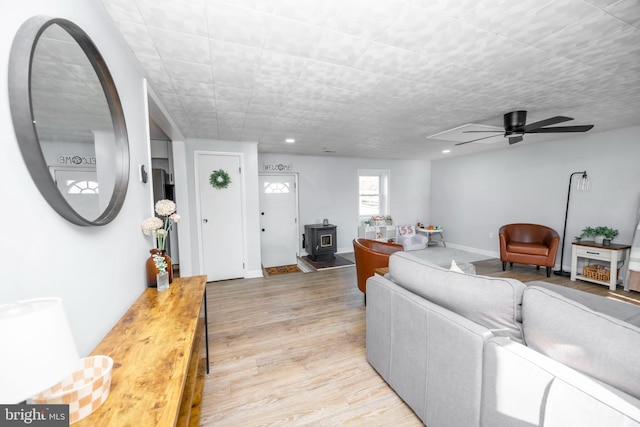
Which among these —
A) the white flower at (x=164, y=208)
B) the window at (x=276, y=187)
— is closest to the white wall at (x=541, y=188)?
the window at (x=276, y=187)

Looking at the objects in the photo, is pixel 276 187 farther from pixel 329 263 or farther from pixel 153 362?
pixel 153 362

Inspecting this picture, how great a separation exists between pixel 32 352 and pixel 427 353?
160 cm

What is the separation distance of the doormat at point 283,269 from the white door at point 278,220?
0.64 feet

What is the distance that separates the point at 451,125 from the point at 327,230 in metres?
3.09

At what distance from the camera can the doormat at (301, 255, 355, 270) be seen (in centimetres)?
498

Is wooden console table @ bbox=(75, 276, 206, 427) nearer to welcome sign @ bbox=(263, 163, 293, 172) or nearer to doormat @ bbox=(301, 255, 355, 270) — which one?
doormat @ bbox=(301, 255, 355, 270)

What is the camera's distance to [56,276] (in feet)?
2.83

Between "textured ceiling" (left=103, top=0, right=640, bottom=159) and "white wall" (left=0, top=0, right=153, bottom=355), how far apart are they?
0.82 ft

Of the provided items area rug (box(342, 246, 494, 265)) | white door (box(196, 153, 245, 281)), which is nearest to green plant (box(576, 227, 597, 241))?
area rug (box(342, 246, 494, 265))

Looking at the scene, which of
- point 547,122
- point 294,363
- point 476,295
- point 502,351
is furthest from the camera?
point 547,122

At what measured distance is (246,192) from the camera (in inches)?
167

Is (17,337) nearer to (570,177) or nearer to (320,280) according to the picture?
(320,280)

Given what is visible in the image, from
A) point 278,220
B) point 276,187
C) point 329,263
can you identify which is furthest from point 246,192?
point 329,263

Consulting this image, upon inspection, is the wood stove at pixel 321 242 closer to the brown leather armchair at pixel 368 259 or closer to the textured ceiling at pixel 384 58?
the brown leather armchair at pixel 368 259
